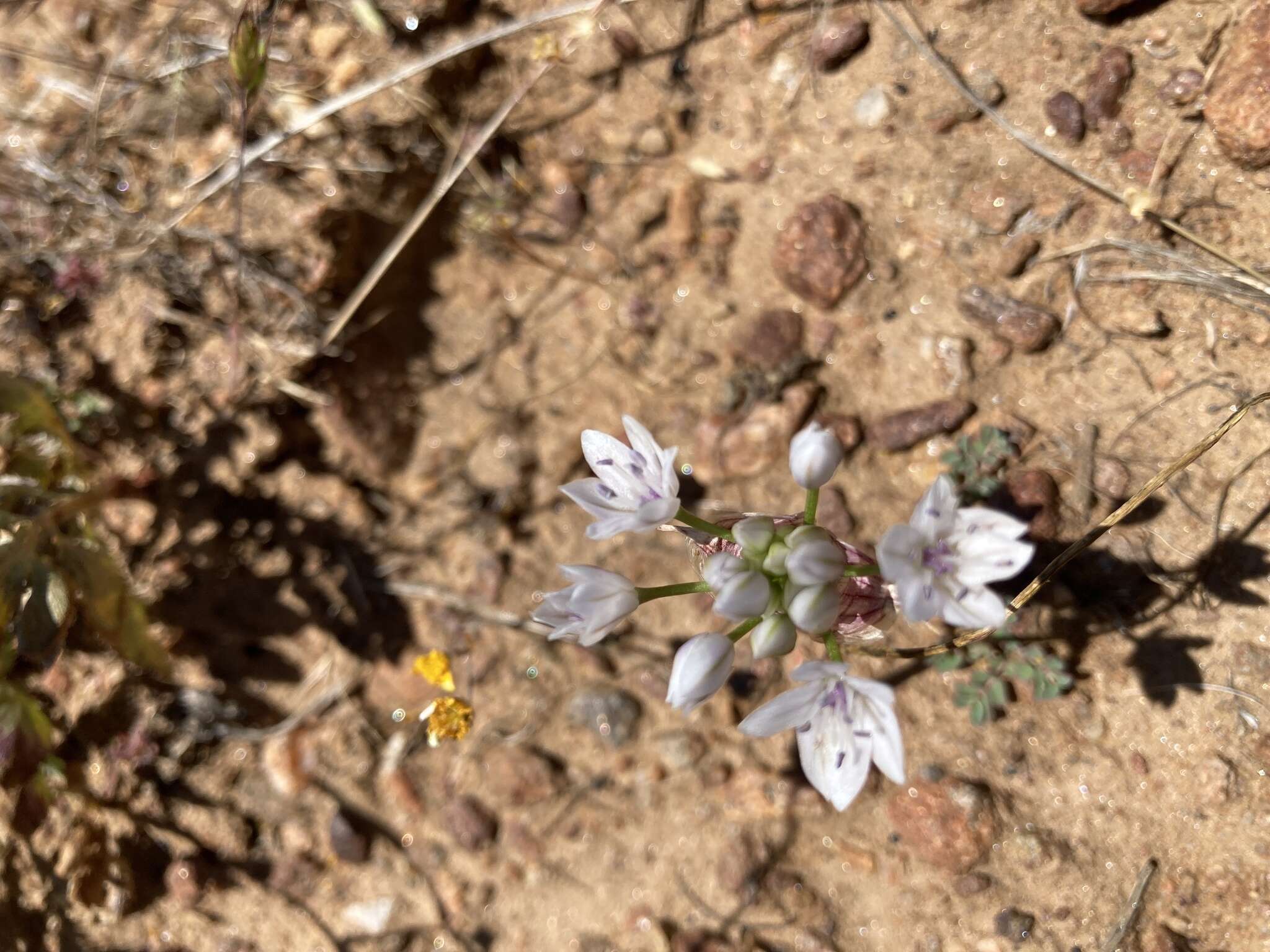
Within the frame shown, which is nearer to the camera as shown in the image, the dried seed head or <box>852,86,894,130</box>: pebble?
the dried seed head

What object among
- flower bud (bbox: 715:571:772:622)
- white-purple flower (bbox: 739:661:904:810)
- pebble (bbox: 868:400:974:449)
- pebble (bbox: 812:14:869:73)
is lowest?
pebble (bbox: 868:400:974:449)

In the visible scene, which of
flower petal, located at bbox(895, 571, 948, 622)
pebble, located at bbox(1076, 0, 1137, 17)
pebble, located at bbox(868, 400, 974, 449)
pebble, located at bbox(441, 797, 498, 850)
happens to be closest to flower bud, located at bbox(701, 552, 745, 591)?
flower petal, located at bbox(895, 571, 948, 622)

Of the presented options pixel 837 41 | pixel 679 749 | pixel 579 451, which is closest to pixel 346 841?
→ pixel 679 749

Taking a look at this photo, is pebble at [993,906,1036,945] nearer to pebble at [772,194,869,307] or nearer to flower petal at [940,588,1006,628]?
flower petal at [940,588,1006,628]

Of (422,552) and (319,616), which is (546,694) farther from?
(319,616)

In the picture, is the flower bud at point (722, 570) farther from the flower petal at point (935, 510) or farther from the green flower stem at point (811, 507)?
the flower petal at point (935, 510)

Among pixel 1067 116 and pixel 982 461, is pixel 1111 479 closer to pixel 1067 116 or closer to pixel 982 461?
pixel 982 461
